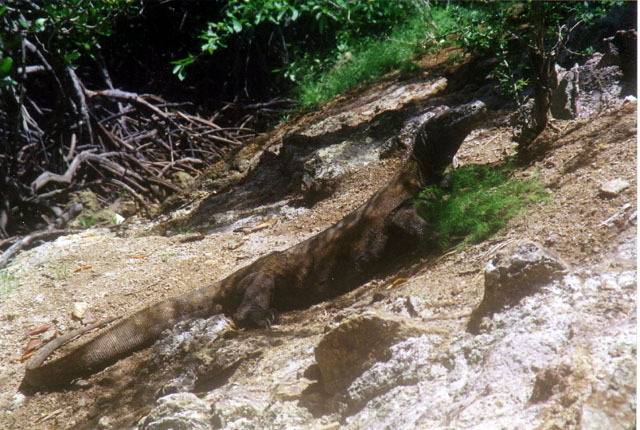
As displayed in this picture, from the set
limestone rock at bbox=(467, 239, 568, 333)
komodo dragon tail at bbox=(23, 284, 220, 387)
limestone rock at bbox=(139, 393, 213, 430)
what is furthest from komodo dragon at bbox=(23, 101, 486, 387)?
limestone rock at bbox=(139, 393, 213, 430)

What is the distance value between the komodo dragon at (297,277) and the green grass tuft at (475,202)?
14 cm

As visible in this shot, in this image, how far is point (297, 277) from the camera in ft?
13.8

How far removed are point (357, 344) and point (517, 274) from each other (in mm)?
703

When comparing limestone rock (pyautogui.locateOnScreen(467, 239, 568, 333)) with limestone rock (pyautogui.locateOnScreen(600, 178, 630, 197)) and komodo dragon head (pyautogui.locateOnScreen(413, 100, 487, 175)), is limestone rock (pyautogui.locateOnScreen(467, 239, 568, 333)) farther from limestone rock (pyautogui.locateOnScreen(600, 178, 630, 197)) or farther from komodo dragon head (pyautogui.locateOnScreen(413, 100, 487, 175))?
komodo dragon head (pyautogui.locateOnScreen(413, 100, 487, 175))

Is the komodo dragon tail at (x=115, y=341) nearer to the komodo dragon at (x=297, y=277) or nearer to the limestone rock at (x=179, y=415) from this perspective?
the komodo dragon at (x=297, y=277)

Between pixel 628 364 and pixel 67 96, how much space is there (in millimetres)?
Result: 8149

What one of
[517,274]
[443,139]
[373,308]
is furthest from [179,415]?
[443,139]

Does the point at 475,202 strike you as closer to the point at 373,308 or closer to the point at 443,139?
the point at 443,139

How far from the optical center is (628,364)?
144 cm

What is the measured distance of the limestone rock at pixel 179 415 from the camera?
189cm

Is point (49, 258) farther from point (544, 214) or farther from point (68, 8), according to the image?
point (544, 214)

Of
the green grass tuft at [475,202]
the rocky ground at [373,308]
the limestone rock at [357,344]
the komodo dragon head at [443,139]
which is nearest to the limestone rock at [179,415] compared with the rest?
the rocky ground at [373,308]

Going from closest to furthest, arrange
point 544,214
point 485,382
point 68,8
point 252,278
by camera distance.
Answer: point 485,382, point 544,214, point 252,278, point 68,8

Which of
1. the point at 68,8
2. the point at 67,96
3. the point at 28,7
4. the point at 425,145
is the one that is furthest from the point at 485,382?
the point at 67,96
